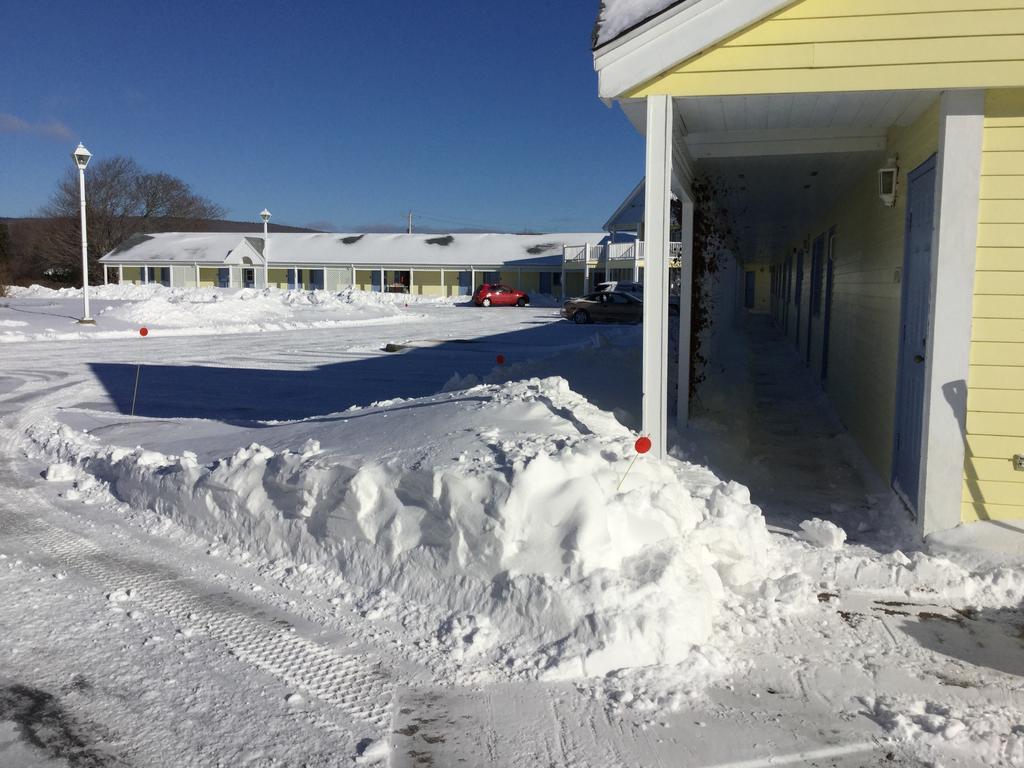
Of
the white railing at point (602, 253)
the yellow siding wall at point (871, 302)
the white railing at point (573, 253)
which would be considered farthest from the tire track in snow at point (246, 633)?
the white railing at point (573, 253)

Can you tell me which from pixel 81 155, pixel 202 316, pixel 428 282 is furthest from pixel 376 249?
pixel 81 155

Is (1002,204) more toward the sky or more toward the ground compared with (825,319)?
more toward the sky

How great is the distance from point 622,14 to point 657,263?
1687 mm

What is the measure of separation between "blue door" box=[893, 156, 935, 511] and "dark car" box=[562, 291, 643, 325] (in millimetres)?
26691

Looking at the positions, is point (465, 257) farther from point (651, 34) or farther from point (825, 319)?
point (651, 34)

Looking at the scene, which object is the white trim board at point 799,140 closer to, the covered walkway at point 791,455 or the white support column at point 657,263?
the white support column at point 657,263

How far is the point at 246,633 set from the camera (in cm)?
430

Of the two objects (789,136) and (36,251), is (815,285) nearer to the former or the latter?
(789,136)

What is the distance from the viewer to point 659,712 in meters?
3.54

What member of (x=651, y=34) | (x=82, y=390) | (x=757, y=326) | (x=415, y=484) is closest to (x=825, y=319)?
(x=651, y=34)

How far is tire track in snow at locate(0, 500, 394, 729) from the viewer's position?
3.72 metres

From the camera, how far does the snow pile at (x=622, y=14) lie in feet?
18.2

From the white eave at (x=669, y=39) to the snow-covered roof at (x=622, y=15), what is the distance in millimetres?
33

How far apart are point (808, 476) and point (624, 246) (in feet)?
125
